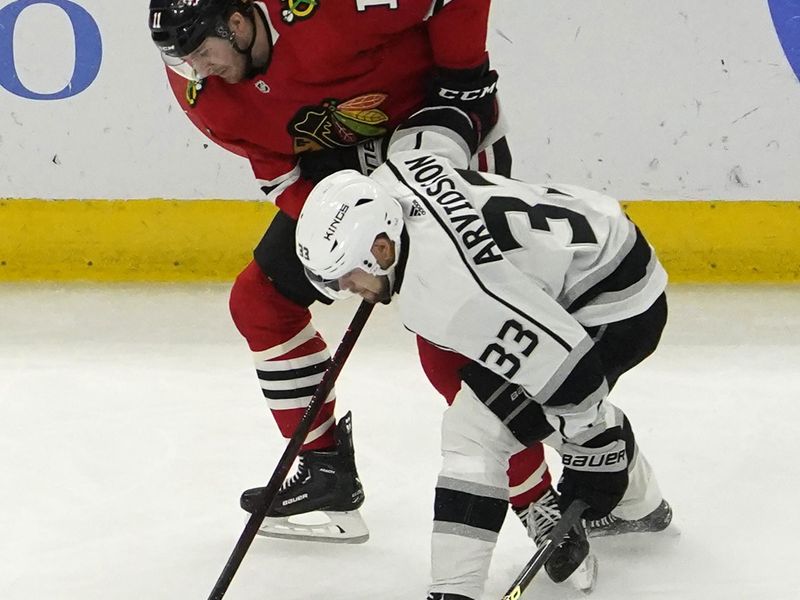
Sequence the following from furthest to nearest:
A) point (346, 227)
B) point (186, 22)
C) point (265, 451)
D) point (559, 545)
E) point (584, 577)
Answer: point (265, 451) → point (584, 577) → point (559, 545) → point (186, 22) → point (346, 227)

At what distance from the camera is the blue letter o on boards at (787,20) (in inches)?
128

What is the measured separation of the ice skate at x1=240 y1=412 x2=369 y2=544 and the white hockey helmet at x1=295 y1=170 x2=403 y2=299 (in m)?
0.60

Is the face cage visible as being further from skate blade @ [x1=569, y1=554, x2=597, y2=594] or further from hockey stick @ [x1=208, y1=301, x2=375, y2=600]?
skate blade @ [x1=569, y1=554, x2=597, y2=594]

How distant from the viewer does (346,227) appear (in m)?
1.74

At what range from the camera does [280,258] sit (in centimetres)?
→ 216

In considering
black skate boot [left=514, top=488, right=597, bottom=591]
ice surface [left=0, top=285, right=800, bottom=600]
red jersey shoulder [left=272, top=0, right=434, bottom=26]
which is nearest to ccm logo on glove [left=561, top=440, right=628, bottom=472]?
black skate boot [left=514, top=488, right=597, bottom=591]

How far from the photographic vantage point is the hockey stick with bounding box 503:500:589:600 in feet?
6.11

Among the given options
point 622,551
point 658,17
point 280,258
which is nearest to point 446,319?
point 280,258

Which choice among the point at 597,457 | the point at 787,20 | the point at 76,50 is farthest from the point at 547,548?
the point at 76,50

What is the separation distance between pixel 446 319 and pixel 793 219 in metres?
1.96

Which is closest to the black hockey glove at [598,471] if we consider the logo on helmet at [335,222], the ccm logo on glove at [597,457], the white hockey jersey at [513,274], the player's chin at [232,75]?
the ccm logo on glove at [597,457]

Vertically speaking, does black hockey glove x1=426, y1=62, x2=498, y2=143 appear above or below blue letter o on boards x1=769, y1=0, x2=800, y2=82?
above

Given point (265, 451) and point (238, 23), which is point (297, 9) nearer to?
point (238, 23)

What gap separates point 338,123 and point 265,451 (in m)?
0.82
